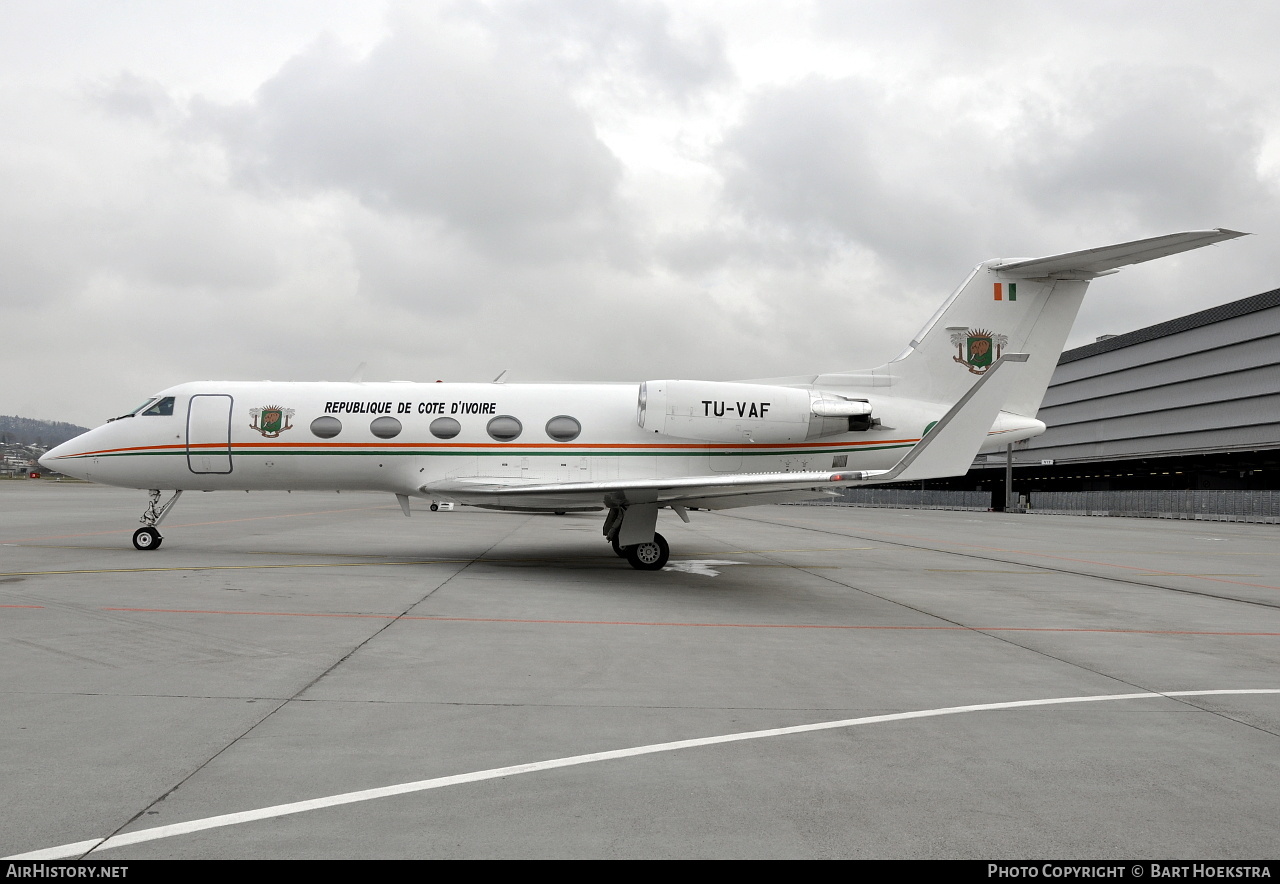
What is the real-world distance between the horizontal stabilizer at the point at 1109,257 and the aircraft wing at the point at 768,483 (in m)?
2.43

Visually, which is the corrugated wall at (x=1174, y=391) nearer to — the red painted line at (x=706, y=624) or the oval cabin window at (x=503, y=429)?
the red painted line at (x=706, y=624)

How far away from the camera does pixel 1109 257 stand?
12242 millimetres

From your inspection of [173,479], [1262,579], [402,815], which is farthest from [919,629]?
[173,479]

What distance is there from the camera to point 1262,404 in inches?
2327

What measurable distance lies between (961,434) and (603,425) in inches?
237

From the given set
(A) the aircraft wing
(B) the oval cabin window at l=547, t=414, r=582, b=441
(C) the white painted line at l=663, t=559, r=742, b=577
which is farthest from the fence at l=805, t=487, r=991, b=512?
(A) the aircraft wing

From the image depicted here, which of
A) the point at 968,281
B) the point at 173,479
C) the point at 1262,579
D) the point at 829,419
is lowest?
the point at 1262,579

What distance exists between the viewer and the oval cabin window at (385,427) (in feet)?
44.7

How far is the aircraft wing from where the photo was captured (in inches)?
357

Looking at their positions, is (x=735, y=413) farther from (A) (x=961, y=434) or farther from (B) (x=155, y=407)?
(B) (x=155, y=407)

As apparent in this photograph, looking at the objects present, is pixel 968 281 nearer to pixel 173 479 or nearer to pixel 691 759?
pixel 691 759

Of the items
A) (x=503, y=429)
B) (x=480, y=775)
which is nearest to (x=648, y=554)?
(x=503, y=429)
